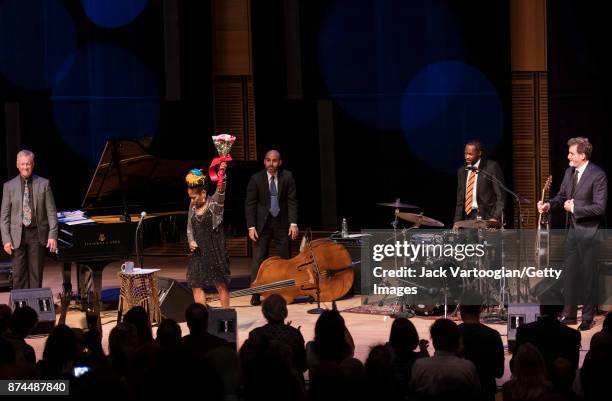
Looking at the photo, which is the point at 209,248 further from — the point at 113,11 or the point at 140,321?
the point at 113,11

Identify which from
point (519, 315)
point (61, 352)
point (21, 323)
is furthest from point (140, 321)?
point (519, 315)

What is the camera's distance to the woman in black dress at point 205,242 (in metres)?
9.33

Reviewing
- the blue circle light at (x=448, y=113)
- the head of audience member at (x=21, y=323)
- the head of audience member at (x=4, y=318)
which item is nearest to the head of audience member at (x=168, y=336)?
the head of audience member at (x=21, y=323)

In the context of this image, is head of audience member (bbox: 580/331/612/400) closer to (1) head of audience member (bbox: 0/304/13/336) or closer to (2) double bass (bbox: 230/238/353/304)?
(1) head of audience member (bbox: 0/304/13/336)

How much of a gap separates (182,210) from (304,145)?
2743mm

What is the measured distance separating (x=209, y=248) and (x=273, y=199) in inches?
63.2

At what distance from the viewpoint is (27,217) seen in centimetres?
969

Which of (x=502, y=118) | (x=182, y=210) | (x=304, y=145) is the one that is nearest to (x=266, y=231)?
(x=182, y=210)

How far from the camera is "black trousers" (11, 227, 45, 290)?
973 cm

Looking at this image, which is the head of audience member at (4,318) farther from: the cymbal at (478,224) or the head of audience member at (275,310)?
the cymbal at (478,224)

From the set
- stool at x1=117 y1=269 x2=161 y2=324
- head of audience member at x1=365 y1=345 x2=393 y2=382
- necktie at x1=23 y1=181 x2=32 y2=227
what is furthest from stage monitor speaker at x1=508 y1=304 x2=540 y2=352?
necktie at x1=23 y1=181 x2=32 y2=227

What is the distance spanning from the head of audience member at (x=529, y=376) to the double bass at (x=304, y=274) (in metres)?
5.48

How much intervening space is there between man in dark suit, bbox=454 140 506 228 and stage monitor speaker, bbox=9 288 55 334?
3.95 m

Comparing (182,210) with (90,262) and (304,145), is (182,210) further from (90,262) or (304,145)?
(304,145)
